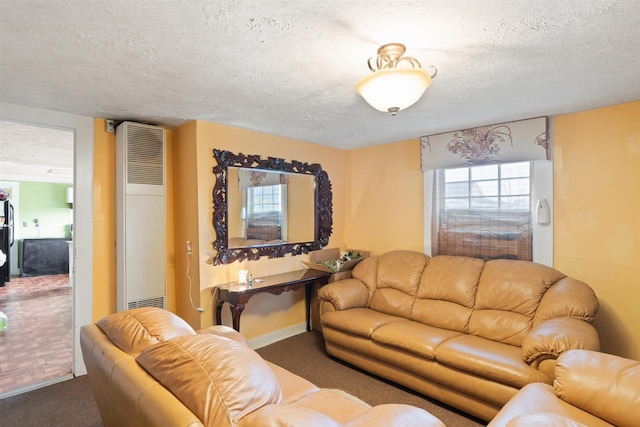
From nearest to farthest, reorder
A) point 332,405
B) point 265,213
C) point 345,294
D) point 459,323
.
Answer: point 332,405 → point 459,323 → point 345,294 → point 265,213

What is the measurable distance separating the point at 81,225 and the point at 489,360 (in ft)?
11.1

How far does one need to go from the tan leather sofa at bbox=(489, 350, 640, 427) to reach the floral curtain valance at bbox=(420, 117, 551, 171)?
192 centimetres

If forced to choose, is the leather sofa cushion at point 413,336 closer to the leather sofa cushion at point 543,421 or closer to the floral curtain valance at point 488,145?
the leather sofa cushion at point 543,421

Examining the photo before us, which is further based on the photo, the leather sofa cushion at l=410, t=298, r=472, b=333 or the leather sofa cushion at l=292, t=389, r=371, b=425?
the leather sofa cushion at l=410, t=298, r=472, b=333

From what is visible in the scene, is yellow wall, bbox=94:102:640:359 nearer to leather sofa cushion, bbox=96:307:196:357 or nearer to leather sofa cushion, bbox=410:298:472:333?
leather sofa cushion, bbox=410:298:472:333

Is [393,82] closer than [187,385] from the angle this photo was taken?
No

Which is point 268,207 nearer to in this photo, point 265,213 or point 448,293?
point 265,213

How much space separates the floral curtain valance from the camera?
119 inches

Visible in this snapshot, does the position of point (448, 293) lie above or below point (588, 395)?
above

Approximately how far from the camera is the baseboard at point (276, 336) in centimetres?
358

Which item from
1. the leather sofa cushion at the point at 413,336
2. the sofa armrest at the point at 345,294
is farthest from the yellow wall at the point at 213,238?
the leather sofa cushion at the point at 413,336

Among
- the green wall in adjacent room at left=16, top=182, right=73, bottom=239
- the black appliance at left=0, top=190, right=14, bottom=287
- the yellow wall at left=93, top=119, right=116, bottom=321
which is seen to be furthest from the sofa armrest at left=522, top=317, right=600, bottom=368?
the green wall in adjacent room at left=16, top=182, right=73, bottom=239

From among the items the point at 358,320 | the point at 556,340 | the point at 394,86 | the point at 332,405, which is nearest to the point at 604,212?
the point at 556,340

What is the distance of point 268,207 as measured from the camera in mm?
3742
